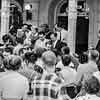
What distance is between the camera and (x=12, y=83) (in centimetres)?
506

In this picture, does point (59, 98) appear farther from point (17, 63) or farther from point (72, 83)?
point (72, 83)

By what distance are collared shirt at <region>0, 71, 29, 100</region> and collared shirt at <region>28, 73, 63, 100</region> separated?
16cm

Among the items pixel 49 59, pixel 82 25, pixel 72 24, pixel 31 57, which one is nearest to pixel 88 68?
pixel 31 57

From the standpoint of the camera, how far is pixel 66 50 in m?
7.36

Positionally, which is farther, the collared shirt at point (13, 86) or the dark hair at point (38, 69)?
the dark hair at point (38, 69)

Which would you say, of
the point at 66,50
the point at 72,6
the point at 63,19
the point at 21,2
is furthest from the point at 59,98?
the point at 21,2

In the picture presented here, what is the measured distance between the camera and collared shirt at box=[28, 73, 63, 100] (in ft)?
16.7

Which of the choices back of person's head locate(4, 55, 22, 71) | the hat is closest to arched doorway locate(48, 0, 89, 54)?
the hat

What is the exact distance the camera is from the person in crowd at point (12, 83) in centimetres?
507

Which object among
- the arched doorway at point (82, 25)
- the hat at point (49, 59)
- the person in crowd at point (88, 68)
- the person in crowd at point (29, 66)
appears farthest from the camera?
the arched doorway at point (82, 25)

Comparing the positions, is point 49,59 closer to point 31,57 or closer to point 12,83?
point 12,83

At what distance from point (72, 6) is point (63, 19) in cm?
420

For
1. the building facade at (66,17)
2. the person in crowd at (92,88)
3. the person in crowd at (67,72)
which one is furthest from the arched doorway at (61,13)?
the person in crowd at (92,88)

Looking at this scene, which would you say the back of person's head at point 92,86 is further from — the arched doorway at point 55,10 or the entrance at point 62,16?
the arched doorway at point 55,10
